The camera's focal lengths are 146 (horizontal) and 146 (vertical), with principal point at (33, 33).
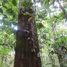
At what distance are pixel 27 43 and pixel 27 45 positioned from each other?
30 millimetres

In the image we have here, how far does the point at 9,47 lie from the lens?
5.24 meters

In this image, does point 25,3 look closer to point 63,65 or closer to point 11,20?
point 11,20

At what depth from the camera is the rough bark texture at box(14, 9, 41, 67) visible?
187cm

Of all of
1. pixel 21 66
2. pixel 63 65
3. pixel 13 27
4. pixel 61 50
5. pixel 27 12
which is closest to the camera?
pixel 21 66

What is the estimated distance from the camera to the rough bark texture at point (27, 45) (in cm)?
187

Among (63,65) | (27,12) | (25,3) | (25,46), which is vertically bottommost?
(63,65)

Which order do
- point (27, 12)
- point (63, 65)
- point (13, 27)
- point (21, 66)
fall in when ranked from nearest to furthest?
1. point (21, 66)
2. point (27, 12)
3. point (13, 27)
4. point (63, 65)

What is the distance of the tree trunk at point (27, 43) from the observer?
6.14 feet

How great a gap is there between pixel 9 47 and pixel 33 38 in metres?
3.34

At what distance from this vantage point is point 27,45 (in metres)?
1.97

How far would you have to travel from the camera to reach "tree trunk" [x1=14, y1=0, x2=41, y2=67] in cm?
187

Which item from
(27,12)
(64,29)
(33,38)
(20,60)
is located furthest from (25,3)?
(64,29)

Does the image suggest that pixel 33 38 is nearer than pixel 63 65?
Yes

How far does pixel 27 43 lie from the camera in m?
1.99
